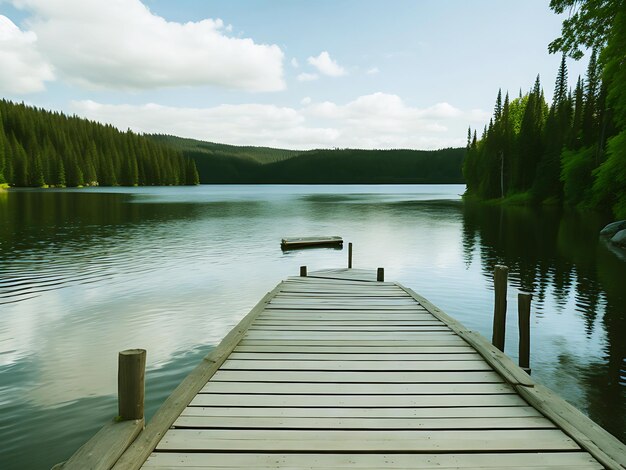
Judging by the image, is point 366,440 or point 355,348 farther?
point 355,348

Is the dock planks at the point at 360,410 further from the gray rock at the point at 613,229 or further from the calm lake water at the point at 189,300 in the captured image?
the gray rock at the point at 613,229

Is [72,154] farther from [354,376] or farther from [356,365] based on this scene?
[354,376]

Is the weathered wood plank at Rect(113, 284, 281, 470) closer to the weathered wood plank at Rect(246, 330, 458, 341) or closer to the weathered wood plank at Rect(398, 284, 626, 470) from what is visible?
the weathered wood plank at Rect(246, 330, 458, 341)

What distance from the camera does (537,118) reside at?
251 ft

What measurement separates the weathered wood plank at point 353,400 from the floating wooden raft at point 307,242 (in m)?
27.0

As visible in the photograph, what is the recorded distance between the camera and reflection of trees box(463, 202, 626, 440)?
962 centimetres

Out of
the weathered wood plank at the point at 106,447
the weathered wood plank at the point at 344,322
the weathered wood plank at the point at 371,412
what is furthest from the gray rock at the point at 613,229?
the weathered wood plank at the point at 106,447

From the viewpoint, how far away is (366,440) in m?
4.52

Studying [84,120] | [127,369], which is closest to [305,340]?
[127,369]

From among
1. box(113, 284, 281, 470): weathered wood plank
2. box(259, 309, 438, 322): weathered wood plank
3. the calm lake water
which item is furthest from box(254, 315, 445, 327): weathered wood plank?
the calm lake water

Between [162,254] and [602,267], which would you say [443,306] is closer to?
[602,267]

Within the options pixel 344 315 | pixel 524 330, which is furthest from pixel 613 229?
pixel 344 315

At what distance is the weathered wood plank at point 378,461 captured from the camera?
4043mm

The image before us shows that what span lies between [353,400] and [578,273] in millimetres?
21320
